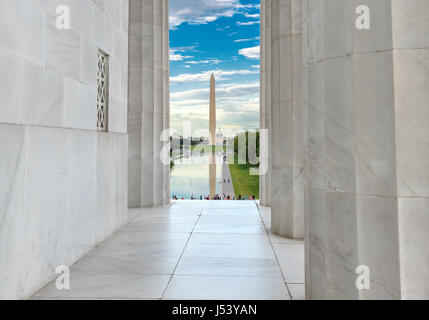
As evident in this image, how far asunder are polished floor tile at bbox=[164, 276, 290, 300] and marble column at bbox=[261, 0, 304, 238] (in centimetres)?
411

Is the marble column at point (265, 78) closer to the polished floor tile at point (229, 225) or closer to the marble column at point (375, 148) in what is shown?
the polished floor tile at point (229, 225)

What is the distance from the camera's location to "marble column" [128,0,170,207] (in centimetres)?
1695

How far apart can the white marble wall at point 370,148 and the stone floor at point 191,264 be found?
1.97 metres

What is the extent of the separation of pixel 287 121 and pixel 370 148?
6.85 metres

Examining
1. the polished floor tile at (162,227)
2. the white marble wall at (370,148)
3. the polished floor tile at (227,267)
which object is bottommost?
the polished floor tile at (227,267)

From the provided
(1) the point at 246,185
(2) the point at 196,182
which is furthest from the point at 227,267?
(2) the point at 196,182

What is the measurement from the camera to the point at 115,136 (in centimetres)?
1174

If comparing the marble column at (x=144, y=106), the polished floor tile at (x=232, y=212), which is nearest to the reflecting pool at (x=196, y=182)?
the marble column at (x=144, y=106)

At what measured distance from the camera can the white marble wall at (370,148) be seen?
443cm

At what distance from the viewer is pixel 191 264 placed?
27.3 feet

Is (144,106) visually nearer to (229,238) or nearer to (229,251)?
(229,238)

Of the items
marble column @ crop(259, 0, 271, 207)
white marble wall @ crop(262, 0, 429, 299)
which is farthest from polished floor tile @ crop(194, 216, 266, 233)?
white marble wall @ crop(262, 0, 429, 299)
